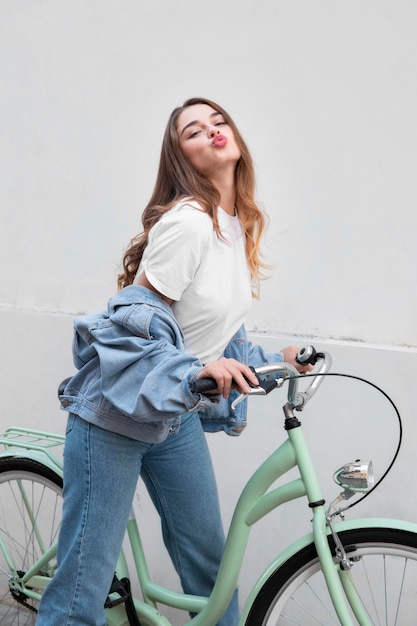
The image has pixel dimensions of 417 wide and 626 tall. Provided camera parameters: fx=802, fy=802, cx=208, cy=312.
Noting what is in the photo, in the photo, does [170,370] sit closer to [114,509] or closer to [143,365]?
[143,365]

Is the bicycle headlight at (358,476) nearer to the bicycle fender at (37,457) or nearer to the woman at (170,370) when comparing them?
the woman at (170,370)

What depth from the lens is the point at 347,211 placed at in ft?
9.16

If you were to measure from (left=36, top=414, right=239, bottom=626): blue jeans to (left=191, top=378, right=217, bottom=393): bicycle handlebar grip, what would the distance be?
1.17 ft

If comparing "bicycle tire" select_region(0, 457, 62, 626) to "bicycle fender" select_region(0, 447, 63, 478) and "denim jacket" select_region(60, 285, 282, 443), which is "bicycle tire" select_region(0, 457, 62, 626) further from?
"denim jacket" select_region(60, 285, 282, 443)

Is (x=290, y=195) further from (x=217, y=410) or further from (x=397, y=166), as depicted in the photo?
(x=217, y=410)

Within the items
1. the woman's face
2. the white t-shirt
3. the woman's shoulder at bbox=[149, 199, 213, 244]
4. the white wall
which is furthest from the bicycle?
the white wall

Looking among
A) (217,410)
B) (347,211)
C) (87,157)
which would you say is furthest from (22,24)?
(217,410)

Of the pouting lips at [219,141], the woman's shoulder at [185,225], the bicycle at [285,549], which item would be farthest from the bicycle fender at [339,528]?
the pouting lips at [219,141]

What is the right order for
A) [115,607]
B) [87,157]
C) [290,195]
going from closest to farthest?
[115,607] < [290,195] < [87,157]

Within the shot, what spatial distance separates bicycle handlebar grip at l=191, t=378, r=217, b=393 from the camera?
1.73 meters

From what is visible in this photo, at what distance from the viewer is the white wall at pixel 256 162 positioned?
2723mm

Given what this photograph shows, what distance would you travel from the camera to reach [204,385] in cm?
173

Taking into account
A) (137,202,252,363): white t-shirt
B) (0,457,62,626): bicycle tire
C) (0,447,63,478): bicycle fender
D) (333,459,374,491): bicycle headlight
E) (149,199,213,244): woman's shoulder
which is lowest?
(0,457,62,626): bicycle tire

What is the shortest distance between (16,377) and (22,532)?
685 millimetres
